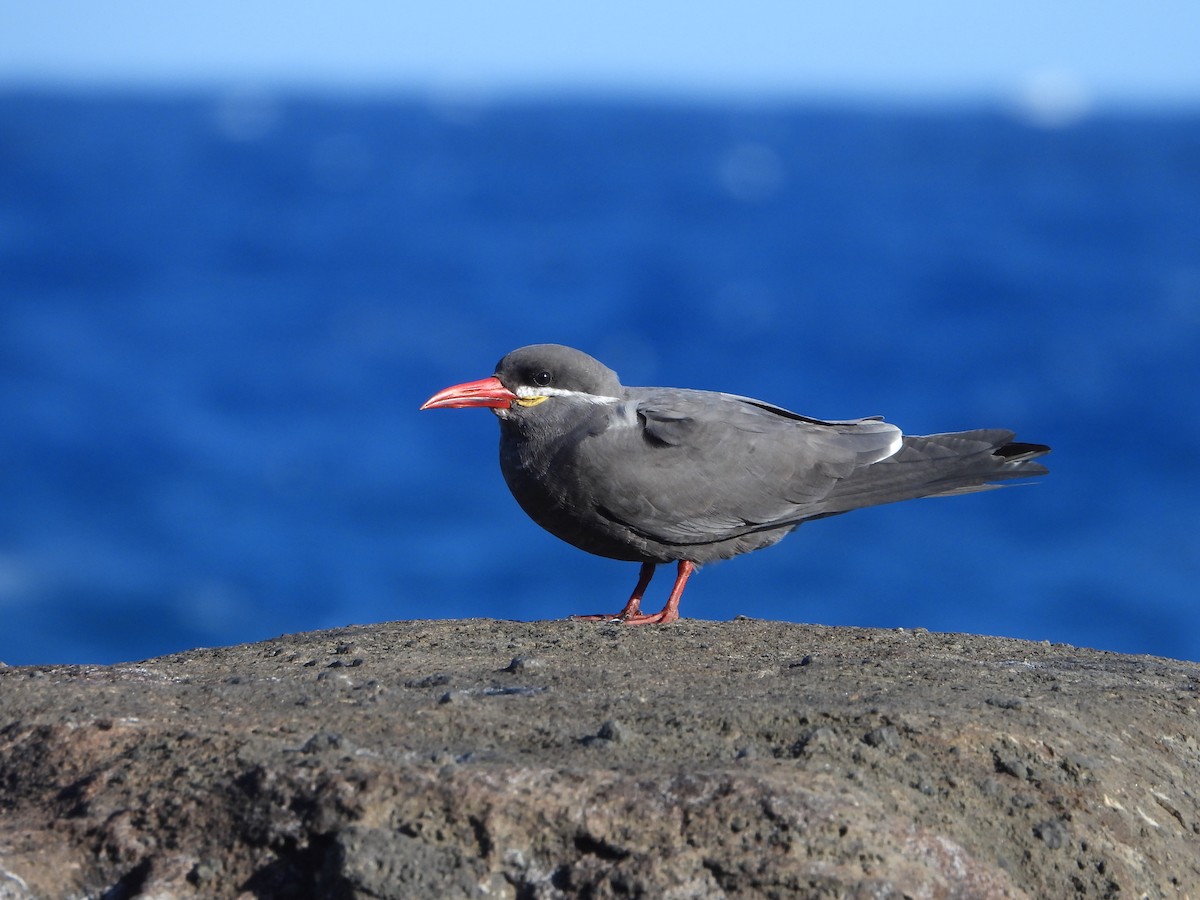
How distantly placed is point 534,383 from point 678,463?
0.88 meters

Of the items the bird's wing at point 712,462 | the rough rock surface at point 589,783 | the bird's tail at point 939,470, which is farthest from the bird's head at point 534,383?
the rough rock surface at point 589,783

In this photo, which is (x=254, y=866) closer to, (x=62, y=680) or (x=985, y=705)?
(x=62, y=680)

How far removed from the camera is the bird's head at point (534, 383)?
7520mm

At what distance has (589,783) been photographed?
3.79m

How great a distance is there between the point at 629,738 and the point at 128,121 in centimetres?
9744

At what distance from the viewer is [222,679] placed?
521cm

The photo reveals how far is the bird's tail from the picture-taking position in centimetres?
781

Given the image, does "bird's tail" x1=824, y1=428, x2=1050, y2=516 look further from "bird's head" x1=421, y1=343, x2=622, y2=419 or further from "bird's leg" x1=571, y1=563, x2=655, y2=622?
"bird's head" x1=421, y1=343, x2=622, y2=419

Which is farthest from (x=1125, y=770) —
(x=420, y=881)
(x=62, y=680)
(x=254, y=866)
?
(x=62, y=680)

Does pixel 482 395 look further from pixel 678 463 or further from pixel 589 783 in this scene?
pixel 589 783

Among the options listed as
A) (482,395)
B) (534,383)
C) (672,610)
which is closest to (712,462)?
(672,610)

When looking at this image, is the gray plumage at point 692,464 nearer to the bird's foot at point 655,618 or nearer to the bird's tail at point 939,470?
the bird's tail at point 939,470

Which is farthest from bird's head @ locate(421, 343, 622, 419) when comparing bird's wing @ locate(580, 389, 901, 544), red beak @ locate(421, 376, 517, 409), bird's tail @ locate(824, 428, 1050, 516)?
bird's tail @ locate(824, 428, 1050, 516)

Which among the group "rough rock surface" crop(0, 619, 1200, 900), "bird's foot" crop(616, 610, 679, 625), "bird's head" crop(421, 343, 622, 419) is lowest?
"rough rock surface" crop(0, 619, 1200, 900)
